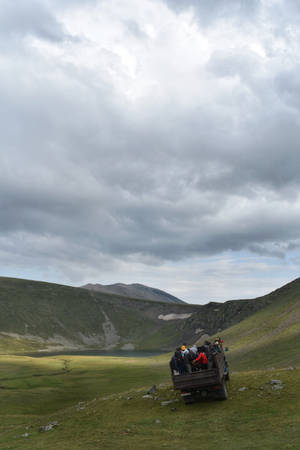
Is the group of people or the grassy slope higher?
the group of people

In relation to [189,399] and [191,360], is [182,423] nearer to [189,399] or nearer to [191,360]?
[189,399]

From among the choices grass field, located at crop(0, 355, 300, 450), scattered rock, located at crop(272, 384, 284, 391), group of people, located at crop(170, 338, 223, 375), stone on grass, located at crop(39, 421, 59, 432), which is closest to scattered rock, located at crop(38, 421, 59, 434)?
stone on grass, located at crop(39, 421, 59, 432)

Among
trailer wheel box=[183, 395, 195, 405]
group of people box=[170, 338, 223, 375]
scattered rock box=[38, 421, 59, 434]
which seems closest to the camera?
group of people box=[170, 338, 223, 375]

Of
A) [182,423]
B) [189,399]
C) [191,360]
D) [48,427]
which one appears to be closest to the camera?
[182,423]

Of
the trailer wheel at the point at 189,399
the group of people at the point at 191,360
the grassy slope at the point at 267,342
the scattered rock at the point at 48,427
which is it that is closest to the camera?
the group of people at the point at 191,360

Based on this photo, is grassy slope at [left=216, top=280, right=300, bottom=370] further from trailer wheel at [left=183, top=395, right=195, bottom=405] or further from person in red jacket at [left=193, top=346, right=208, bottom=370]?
person in red jacket at [left=193, top=346, right=208, bottom=370]

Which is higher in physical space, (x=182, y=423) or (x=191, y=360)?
(x=191, y=360)

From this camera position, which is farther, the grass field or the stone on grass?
the stone on grass

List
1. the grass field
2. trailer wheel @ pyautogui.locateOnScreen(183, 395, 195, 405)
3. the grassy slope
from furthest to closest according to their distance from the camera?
1. the grassy slope
2. trailer wheel @ pyautogui.locateOnScreen(183, 395, 195, 405)
3. the grass field

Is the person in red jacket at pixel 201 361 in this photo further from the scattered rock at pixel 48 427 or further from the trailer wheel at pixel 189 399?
the scattered rock at pixel 48 427

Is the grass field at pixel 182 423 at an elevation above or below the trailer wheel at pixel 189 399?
below

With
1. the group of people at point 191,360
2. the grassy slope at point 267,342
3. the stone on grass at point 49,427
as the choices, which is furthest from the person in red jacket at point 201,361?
the grassy slope at point 267,342

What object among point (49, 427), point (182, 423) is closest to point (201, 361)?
point (182, 423)

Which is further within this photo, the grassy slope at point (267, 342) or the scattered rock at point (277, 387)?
the grassy slope at point (267, 342)
